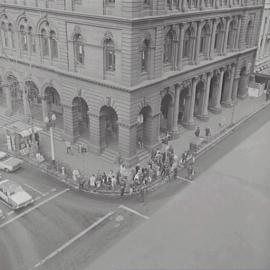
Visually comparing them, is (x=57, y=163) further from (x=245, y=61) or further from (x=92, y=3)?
(x=245, y=61)

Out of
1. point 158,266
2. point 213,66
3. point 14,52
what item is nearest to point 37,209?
point 158,266

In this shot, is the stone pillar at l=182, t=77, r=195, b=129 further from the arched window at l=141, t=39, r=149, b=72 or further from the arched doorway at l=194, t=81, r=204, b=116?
the arched window at l=141, t=39, r=149, b=72

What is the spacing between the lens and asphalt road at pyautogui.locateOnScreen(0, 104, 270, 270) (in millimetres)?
24922

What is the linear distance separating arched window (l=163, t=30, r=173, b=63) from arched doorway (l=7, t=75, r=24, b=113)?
19.7 metres

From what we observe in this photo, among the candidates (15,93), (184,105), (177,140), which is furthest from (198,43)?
(15,93)

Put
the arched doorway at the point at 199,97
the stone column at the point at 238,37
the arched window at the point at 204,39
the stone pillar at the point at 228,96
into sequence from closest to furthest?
the arched window at the point at 204,39 < the arched doorway at the point at 199,97 < the stone column at the point at 238,37 < the stone pillar at the point at 228,96

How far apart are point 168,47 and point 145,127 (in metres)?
8.85

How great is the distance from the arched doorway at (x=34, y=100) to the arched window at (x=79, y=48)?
8886 millimetres

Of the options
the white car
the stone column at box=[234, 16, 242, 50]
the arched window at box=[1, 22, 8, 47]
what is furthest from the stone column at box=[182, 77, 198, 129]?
the arched window at box=[1, 22, 8, 47]

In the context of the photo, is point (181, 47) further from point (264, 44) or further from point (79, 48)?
point (264, 44)

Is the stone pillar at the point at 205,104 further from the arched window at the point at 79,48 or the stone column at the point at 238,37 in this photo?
the arched window at the point at 79,48

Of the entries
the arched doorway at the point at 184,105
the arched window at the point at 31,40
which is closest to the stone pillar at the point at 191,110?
the arched doorway at the point at 184,105

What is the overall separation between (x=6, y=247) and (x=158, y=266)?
10894 millimetres

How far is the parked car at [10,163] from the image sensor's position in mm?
35338
